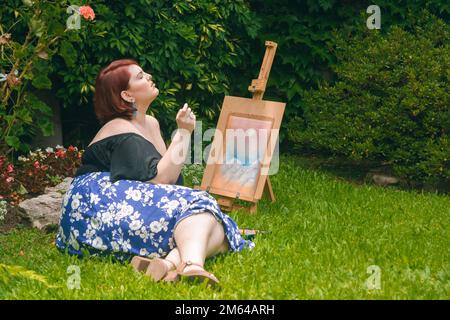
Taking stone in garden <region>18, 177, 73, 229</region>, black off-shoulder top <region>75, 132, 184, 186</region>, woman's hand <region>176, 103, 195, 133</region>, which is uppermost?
woman's hand <region>176, 103, 195, 133</region>

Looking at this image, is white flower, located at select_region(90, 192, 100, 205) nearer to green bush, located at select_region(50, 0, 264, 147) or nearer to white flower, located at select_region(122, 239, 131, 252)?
white flower, located at select_region(122, 239, 131, 252)

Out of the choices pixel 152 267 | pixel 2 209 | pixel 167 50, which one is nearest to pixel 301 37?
pixel 167 50

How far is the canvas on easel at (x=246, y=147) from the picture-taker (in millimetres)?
6609

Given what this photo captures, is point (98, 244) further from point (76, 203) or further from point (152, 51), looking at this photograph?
point (152, 51)

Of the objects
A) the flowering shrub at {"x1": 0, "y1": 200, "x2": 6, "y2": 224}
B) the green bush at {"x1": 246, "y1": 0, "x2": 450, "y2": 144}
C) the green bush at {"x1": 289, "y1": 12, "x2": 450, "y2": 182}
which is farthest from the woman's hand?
the green bush at {"x1": 246, "y1": 0, "x2": 450, "y2": 144}

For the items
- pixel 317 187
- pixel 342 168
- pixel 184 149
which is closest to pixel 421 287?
pixel 184 149

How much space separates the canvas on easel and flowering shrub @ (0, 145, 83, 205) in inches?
49.2

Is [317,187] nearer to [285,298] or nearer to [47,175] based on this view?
[47,175]

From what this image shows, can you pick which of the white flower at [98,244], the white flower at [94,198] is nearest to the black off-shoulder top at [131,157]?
the white flower at [94,198]

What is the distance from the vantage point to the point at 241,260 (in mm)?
4988

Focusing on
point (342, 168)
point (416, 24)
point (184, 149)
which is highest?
point (416, 24)

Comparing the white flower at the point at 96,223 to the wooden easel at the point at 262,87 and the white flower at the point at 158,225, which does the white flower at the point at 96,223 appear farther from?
the wooden easel at the point at 262,87

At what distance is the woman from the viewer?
4.75m
